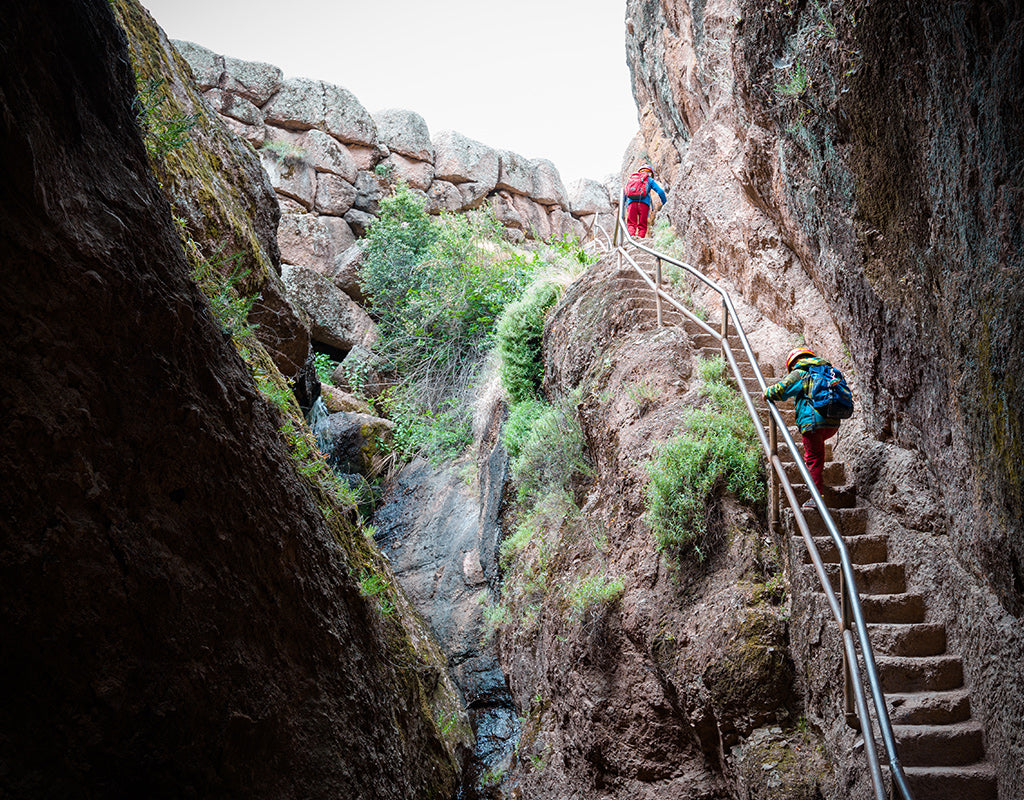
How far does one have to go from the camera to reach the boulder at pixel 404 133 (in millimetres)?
20703

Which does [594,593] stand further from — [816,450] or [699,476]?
[816,450]

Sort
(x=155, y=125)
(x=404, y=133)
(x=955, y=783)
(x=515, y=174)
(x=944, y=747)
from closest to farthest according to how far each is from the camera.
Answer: (x=955, y=783)
(x=944, y=747)
(x=155, y=125)
(x=404, y=133)
(x=515, y=174)

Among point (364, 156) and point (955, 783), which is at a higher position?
point (364, 156)

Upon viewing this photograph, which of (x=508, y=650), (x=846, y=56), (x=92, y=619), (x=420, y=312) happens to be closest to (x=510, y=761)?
(x=508, y=650)

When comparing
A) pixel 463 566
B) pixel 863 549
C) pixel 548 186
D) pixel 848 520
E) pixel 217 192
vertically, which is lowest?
pixel 463 566

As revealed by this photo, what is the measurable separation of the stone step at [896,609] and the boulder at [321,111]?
19318mm

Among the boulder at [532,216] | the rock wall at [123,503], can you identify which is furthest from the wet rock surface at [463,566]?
the boulder at [532,216]

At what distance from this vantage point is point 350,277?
16.9 m

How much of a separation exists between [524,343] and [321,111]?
13033 mm

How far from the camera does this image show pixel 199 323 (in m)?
3.28

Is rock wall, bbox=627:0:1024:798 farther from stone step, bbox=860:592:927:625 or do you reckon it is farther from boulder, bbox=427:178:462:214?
boulder, bbox=427:178:462:214

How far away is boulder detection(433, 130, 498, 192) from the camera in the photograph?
21375mm

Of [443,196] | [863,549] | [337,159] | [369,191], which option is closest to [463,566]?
[863,549]

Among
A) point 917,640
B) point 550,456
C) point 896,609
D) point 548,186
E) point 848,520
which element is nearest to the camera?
point 917,640
